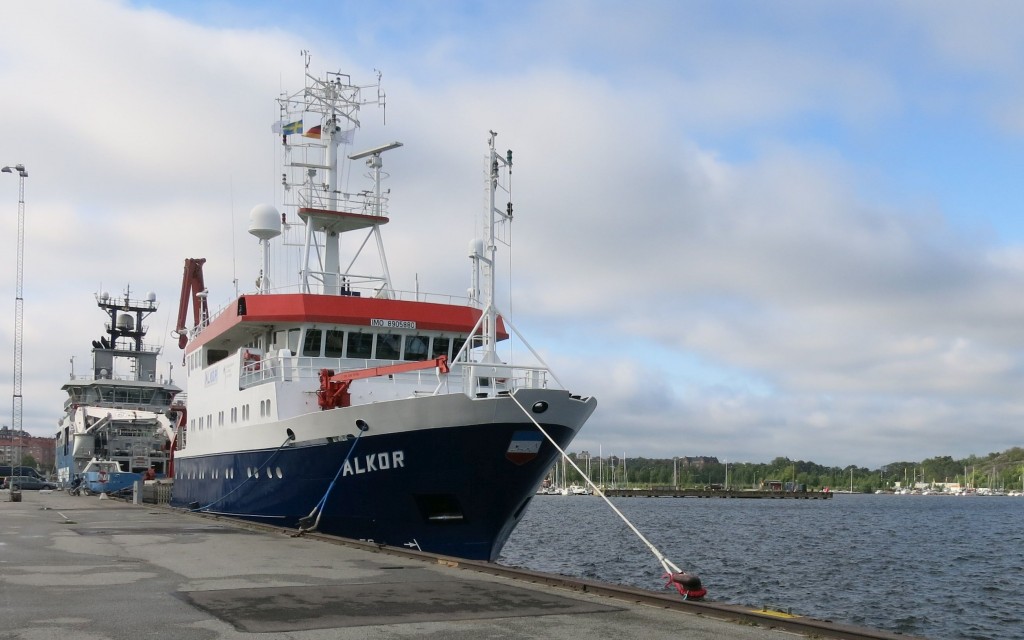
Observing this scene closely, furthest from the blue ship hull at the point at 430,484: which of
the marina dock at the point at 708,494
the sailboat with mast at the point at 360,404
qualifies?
the marina dock at the point at 708,494

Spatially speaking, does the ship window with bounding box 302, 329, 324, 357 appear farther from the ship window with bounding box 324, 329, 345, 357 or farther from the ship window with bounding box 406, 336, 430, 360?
the ship window with bounding box 406, 336, 430, 360

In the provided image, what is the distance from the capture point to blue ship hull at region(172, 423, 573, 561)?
19.5 metres

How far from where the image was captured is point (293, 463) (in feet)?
75.5

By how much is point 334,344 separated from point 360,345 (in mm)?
697

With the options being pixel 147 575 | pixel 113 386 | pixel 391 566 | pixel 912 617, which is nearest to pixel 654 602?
pixel 391 566

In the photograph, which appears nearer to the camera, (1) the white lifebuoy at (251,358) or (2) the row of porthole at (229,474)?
(2) the row of porthole at (229,474)

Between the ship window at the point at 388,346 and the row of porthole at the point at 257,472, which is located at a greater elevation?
the ship window at the point at 388,346

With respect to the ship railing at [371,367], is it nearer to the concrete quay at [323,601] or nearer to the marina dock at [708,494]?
the concrete quay at [323,601]

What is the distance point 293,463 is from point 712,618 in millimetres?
14692

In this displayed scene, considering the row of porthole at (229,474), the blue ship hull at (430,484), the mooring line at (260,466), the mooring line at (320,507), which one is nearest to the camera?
the blue ship hull at (430,484)

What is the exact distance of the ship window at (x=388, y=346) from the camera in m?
25.5

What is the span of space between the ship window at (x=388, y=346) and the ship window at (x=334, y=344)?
0.98 m

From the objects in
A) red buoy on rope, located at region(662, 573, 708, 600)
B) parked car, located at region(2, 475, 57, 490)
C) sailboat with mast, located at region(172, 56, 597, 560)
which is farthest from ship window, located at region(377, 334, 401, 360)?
parked car, located at region(2, 475, 57, 490)

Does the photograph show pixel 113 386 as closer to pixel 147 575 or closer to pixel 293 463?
pixel 293 463
